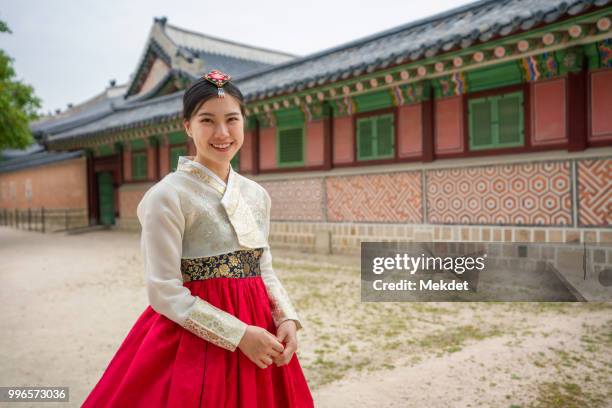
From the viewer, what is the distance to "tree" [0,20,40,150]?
10.5 metres

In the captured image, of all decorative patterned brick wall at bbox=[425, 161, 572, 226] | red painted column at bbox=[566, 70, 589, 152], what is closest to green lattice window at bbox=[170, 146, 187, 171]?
decorative patterned brick wall at bbox=[425, 161, 572, 226]

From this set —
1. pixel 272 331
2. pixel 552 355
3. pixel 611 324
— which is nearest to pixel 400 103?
pixel 611 324

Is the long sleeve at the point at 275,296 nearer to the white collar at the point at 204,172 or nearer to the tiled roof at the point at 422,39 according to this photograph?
the white collar at the point at 204,172

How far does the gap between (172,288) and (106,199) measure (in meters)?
16.5

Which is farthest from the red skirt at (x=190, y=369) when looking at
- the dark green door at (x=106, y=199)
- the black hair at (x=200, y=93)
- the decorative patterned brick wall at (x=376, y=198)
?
the dark green door at (x=106, y=199)

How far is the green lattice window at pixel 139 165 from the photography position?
565 inches

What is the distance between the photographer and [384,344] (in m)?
3.90

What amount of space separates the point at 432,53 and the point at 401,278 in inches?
167

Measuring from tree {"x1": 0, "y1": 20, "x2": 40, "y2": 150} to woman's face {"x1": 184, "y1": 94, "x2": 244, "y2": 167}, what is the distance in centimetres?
1095

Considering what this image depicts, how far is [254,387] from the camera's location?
1.51 m

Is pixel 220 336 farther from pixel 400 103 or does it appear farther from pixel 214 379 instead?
pixel 400 103

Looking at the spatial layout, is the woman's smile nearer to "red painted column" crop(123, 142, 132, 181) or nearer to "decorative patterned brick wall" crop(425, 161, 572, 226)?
"decorative patterned brick wall" crop(425, 161, 572, 226)

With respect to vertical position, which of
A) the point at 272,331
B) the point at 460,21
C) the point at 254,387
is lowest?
the point at 254,387

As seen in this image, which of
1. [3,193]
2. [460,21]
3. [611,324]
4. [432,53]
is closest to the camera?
[611,324]
